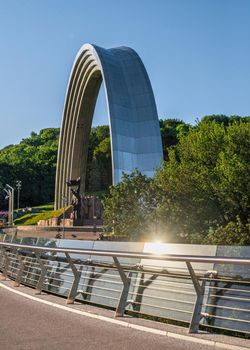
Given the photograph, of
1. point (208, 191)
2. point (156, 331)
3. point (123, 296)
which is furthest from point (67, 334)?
point (208, 191)

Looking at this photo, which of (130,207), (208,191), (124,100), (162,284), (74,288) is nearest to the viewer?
(162,284)

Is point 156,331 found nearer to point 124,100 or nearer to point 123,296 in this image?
point 123,296

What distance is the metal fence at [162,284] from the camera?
682 cm

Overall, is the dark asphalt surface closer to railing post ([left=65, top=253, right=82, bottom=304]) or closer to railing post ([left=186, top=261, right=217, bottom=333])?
railing post ([left=186, top=261, right=217, bottom=333])

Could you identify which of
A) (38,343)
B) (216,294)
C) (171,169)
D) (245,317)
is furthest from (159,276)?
(171,169)

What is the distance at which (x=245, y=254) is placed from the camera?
734cm

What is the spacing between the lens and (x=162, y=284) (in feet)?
27.0

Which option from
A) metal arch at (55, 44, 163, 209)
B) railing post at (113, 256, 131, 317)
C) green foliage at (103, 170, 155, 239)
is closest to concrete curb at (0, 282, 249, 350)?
railing post at (113, 256, 131, 317)

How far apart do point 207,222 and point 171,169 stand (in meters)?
4.24

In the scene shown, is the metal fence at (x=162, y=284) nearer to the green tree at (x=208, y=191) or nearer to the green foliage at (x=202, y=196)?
the green foliage at (x=202, y=196)

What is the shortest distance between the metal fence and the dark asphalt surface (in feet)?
2.30

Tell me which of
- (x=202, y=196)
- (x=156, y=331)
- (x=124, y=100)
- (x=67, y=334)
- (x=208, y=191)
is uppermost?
(x=124, y=100)

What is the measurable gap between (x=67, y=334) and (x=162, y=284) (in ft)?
6.22

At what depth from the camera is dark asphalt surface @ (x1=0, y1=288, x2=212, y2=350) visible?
626 centimetres
